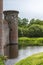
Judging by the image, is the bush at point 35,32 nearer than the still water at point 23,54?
No

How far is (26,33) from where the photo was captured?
2319 inches

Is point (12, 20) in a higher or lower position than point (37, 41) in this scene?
higher

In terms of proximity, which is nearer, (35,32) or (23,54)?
(23,54)

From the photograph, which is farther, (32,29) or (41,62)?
(32,29)

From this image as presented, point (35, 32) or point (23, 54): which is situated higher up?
point (23, 54)

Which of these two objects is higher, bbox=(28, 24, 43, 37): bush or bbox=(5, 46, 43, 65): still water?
bbox=(5, 46, 43, 65): still water

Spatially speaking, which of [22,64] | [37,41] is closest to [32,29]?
[37,41]

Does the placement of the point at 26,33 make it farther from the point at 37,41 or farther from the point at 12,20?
the point at 12,20

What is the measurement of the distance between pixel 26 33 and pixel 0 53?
3949cm

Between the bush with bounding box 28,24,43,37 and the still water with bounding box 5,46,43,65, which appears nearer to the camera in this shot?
the still water with bounding box 5,46,43,65

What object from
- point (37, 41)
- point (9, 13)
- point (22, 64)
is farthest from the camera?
point (37, 41)

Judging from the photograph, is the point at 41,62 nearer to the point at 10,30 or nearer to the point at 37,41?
the point at 10,30

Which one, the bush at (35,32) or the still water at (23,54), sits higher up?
the still water at (23,54)

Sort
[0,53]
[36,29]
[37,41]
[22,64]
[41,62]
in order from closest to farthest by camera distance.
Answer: [41,62] → [22,64] → [0,53] → [37,41] → [36,29]
